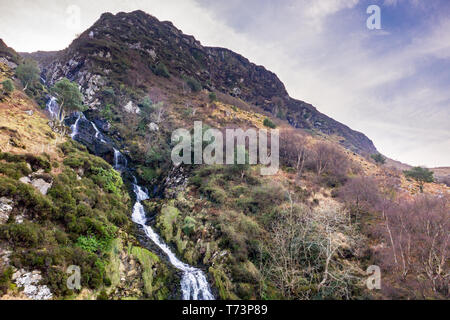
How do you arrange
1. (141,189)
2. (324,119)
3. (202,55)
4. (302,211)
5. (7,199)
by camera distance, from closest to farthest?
1. (7,199)
2. (302,211)
3. (141,189)
4. (202,55)
5. (324,119)

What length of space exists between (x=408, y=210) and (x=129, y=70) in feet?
219

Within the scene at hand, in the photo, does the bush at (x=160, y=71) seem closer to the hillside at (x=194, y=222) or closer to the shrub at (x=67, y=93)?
the hillside at (x=194, y=222)

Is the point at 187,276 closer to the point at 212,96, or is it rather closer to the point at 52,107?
the point at 52,107

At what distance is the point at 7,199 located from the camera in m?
11.0

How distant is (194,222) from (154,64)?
66.8 metres

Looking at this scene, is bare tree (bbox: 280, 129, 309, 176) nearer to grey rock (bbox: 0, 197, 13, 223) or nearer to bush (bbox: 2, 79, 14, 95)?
grey rock (bbox: 0, 197, 13, 223)

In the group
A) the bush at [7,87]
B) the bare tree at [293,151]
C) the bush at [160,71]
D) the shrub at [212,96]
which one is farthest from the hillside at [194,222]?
the bush at [160,71]

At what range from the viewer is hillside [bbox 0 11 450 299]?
37.8ft

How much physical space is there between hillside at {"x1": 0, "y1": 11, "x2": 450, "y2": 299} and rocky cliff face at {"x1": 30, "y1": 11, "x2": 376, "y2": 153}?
1879 cm

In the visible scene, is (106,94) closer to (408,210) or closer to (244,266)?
(244,266)

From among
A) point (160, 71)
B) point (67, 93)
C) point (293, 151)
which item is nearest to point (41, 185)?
point (67, 93)

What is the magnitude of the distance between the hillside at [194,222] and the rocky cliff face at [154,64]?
740 inches

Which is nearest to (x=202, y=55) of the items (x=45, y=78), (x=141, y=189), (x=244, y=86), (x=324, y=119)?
(x=244, y=86)

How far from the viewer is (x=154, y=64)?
68688mm
